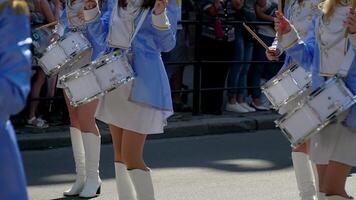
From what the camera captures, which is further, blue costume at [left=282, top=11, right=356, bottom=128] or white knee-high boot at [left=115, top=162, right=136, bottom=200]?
white knee-high boot at [left=115, top=162, right=136, bottom=200]

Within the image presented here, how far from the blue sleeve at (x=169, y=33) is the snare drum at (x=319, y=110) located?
0.95m

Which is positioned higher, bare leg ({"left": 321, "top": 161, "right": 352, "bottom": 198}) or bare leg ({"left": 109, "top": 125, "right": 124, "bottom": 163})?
→ bare leg ({"left": 321, "top": 161, "right": 352, "bottom": 198})

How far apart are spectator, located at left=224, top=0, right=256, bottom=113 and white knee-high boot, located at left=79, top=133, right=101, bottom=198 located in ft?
15.6

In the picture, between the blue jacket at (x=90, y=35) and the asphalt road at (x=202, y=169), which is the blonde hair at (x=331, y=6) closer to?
the blue jacket at (x=90, y=35)

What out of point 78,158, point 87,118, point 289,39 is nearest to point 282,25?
point 289,39

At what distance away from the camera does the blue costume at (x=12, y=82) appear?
9.36ft

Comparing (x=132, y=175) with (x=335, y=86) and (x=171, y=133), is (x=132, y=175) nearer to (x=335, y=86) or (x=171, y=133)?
(x=335, y=86)

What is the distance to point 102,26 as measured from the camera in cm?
527

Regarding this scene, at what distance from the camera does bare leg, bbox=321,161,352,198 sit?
4.00 metres

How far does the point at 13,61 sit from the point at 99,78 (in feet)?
6.13

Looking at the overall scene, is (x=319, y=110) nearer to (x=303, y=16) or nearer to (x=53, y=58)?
(x=303, y=16)

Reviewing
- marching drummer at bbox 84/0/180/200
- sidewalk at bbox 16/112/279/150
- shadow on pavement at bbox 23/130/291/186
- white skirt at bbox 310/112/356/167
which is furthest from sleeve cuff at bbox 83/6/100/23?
sidewalk at bbox 16/112/279/150

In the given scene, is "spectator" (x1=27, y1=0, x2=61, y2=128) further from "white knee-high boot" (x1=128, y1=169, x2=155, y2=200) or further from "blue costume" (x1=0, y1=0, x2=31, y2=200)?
"blue costume" (x1=0, y1=0, x2=31, y2=200)

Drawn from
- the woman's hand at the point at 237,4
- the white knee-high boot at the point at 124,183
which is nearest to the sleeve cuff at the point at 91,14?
the white knee-high boot at the point at 124,183
